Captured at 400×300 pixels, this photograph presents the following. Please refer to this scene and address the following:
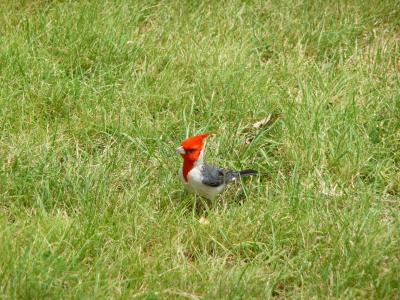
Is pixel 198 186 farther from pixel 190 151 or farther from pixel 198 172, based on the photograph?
pixel 190 151

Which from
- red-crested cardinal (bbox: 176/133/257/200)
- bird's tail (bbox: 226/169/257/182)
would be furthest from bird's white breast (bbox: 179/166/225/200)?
bird's tail (bbox: 226/169/257/182)

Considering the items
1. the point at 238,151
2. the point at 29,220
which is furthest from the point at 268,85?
the point at 29,220

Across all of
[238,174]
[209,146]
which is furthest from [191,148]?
[209,146]

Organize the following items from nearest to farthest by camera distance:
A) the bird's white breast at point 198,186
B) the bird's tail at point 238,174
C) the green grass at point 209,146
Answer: the green grass at point 209,146 → the bird's white breast at point 198,186 → the bird's tail at point 238,174

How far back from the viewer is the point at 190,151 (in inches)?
178

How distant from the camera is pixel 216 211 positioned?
4.48 metres

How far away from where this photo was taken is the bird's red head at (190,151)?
4.52m

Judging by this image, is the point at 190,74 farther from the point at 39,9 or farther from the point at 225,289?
the point at 225,289

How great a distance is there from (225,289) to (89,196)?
1.05m

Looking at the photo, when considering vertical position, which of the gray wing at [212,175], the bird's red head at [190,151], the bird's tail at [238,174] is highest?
the bird's red head at [190,151]

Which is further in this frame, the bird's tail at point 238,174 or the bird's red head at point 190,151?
the bird's tail at point 238,174

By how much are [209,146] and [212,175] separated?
60cm

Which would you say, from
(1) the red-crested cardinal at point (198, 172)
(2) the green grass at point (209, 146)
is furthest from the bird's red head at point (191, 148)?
(2) the green grass at point (209, 146)

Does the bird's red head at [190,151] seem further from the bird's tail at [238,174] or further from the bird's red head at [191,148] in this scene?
the bird's tail at [238,174]
